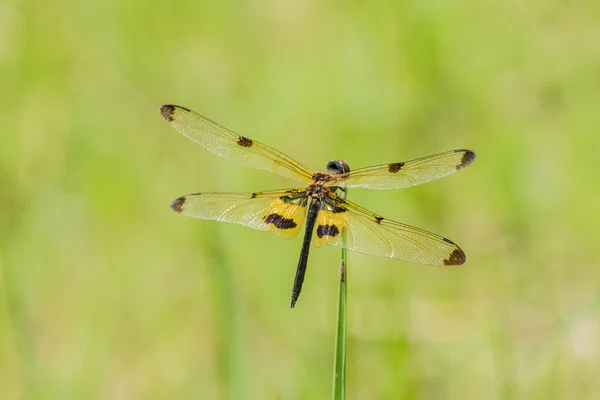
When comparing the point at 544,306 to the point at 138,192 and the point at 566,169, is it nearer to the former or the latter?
the point at 566,169

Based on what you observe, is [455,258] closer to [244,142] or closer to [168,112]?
[244,142]

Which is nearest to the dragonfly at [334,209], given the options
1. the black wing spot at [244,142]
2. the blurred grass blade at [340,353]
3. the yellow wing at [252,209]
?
the yellow wing at [252,209]

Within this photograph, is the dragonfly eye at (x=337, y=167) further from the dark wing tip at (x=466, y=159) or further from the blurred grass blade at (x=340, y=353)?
the blurred grass blade at (x=340, y=353)

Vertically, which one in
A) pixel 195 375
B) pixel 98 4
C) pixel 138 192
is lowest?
pixel 195 375

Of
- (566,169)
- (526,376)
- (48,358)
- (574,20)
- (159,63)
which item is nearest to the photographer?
(526,376)

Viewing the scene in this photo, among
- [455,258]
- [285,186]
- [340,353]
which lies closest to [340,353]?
[340,353]

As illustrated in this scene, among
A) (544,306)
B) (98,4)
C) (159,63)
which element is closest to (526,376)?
(544,306)
